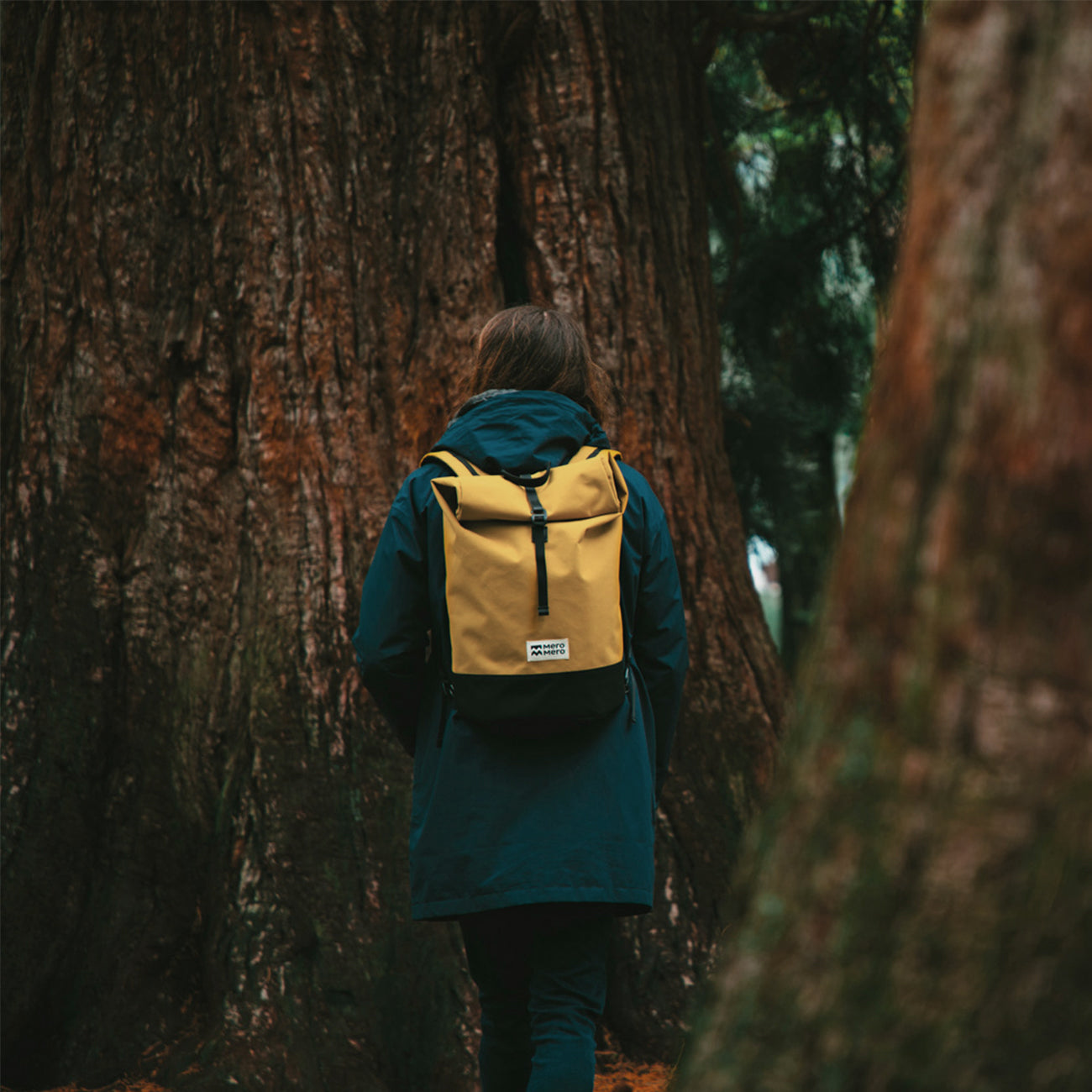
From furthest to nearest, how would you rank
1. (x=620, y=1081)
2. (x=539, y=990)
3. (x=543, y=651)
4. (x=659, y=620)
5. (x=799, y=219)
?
(x=799, y=219)
(x=620, y=1081)
(x=659, y=620)
(x=539, y=990)
(x=543, y=651)

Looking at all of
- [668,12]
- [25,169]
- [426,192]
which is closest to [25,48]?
[25,169]

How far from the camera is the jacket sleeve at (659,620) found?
250 centimetres

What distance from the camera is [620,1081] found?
10.6 feet

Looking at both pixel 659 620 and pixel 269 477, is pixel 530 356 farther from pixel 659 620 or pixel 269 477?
pixel 269 477

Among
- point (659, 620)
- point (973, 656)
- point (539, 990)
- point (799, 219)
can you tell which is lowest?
point (539, 990)

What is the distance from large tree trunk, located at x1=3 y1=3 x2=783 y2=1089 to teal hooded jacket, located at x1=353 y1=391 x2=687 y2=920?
951 mm

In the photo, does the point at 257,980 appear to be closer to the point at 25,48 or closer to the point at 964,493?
the point at 964,493

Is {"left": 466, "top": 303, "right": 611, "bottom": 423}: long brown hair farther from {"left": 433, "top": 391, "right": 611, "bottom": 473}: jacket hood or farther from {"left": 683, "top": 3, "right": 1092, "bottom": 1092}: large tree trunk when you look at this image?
{"left": 683, "top": 3, "right": 1092, "bottom": 1092}: large tree trunk

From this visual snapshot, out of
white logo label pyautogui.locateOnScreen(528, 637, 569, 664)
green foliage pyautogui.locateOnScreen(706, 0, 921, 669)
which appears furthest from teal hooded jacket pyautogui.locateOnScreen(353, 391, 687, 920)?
green foliage pyautogui.locateOnScreen(706, 0, 921, 669)

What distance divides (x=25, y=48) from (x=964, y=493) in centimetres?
388

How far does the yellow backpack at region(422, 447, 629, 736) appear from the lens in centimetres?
221

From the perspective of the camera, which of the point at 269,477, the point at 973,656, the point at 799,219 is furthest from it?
the point at 799,219

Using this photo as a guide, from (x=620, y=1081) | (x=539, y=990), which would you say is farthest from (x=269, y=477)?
(x=620, y=1081)

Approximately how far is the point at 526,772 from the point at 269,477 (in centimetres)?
155
